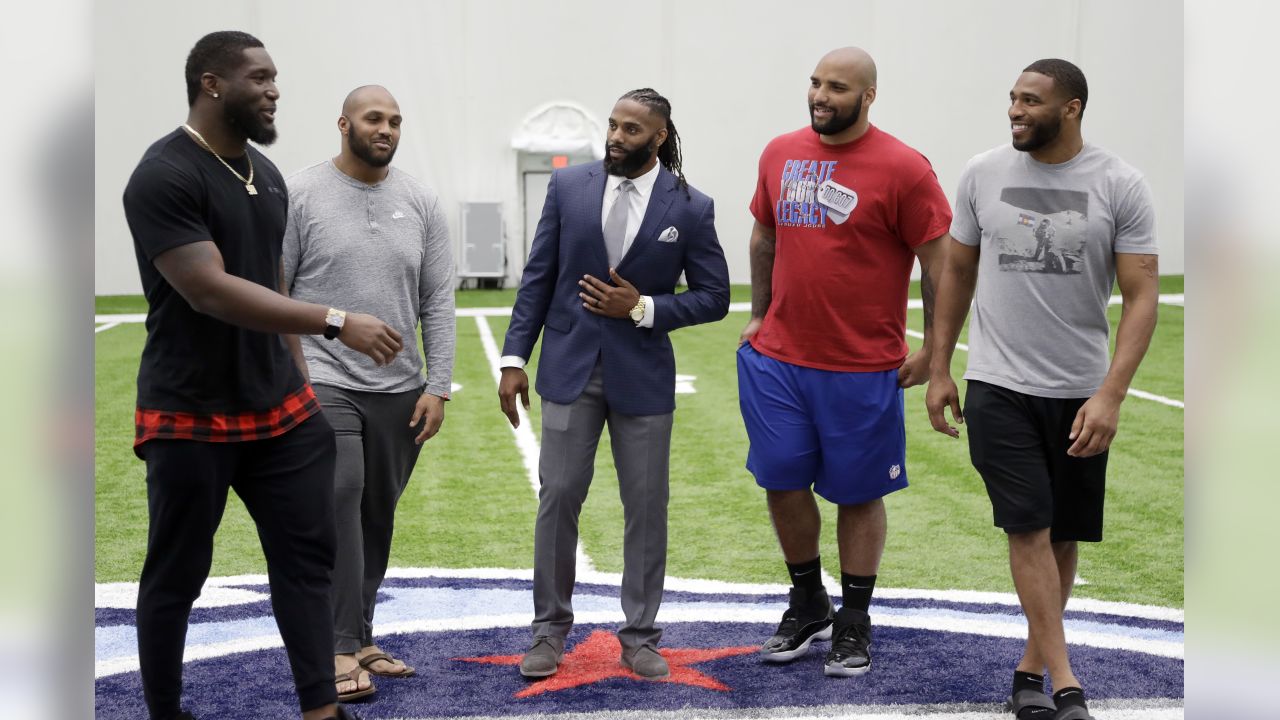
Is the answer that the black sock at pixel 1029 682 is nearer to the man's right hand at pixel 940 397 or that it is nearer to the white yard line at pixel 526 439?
the man's right hand at pixel 940 397

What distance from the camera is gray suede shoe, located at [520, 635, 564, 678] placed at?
4320 millimetres

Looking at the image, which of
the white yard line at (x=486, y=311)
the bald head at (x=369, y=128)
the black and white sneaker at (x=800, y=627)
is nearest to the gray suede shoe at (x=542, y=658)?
the black and white sneaker at (x=800, y=627)

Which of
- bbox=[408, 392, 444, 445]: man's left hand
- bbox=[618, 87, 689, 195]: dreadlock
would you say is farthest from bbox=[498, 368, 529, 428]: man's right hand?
bbox=[618, 87, 689, 195]: dreadlock

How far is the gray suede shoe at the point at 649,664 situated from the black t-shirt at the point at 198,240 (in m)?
1.57

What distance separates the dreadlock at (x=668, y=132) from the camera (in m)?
4.42

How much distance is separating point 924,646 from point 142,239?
3030 millimetres

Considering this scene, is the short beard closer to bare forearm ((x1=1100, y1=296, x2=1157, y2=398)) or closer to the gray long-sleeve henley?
the gray long-sleeve henley

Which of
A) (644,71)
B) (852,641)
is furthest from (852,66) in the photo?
(644,71)

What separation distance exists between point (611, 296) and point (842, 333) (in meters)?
0.83

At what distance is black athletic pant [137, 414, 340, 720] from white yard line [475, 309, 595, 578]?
0.91 m

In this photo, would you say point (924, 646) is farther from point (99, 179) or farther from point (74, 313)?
point (99, 179)

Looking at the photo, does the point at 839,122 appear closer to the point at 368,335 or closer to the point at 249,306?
the point at 368,335

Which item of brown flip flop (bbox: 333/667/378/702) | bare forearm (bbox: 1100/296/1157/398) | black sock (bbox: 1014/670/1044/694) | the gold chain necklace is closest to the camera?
the gold chain necklace

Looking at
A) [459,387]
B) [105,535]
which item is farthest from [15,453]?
[459,387]
